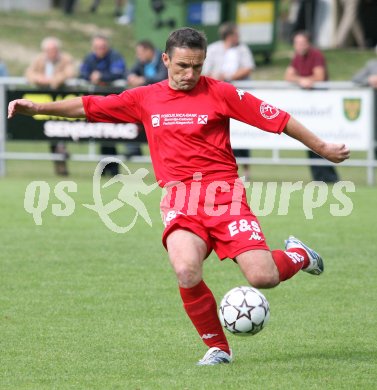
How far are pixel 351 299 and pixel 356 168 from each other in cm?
1043

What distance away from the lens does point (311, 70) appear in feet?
54.5

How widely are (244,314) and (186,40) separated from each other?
167cm

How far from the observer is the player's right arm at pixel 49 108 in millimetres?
7051

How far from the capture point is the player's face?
6.78 meters

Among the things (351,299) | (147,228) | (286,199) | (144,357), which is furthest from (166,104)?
(286,199)

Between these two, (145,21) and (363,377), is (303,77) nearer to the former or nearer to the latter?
(363,377)

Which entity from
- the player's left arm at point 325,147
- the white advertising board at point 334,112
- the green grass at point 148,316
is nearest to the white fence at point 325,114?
the white advertising board at point 334,112

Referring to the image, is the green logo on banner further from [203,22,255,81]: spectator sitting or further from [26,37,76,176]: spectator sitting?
[26,37,76,176]: spectator sitting

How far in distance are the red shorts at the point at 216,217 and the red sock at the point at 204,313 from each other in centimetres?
27

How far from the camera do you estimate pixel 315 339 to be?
7.44m
